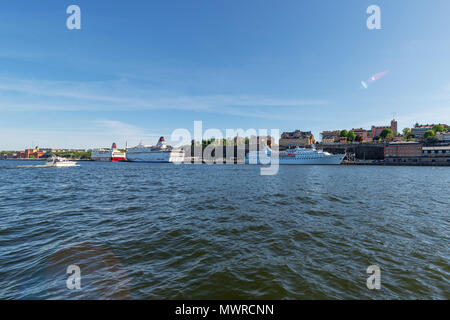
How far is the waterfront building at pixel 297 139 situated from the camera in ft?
444

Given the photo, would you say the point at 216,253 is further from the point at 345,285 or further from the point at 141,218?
the point at 141,218

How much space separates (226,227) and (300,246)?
3.15 meters

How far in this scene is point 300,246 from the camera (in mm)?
6887

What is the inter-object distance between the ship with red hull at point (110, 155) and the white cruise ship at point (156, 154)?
31.7ft

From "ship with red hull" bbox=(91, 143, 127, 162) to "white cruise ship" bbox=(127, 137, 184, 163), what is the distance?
9.65 m

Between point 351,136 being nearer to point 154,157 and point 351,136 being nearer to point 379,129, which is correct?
point 379,129

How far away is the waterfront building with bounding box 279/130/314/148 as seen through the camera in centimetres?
13538

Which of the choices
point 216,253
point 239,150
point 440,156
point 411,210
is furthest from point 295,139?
point 216,253

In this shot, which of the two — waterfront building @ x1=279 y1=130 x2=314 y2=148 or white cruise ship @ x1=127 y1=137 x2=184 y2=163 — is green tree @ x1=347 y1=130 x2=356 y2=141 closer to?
waterfront building @ x1=279 y1=130 x2=314 y2=148

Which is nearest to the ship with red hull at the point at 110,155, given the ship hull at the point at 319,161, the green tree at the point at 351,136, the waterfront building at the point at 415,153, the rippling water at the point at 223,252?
the ship hull at the point at 319,161

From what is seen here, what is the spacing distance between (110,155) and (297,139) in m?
124

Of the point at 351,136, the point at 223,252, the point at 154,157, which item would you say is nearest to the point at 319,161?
the point at 351,136

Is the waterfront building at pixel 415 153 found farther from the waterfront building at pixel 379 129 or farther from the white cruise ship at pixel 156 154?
the white cruise ship at pixel 156 154

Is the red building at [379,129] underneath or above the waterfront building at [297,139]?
above
